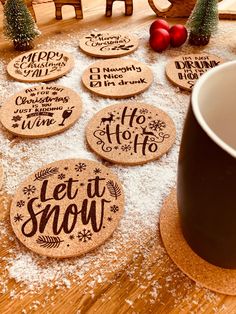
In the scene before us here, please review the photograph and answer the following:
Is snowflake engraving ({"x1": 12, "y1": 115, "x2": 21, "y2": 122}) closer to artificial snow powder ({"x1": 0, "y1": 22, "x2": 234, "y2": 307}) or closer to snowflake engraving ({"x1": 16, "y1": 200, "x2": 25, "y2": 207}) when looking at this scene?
artificial snow powder ({"x1": 0, "y1": 22, "x2": 234, "y2": 307})

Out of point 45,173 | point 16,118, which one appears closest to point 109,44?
point 16,118

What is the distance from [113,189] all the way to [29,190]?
137 mm

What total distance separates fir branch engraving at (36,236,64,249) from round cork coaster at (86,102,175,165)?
0.18 m

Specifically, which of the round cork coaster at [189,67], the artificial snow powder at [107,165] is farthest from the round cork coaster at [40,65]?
the round cork coaster at [189,67]

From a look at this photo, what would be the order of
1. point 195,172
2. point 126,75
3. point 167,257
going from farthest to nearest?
point 126,75
point 167,257
point 195,172

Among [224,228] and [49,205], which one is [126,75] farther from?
[224,228]

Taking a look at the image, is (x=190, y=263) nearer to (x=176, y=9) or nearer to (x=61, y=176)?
(x=61, y=176)

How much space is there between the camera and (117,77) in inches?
31.9

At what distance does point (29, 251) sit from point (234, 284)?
0.28 m

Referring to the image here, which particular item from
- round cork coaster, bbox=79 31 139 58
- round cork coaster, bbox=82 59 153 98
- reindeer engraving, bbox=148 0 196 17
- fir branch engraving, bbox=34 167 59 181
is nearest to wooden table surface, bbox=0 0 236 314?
fir branch engraving, bbox=34 167 59 181

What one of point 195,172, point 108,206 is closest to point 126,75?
point 108,206

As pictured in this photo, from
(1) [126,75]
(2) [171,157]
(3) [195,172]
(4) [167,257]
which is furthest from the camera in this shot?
(1) [126,75]

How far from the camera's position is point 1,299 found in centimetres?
46

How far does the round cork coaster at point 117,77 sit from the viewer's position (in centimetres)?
77
